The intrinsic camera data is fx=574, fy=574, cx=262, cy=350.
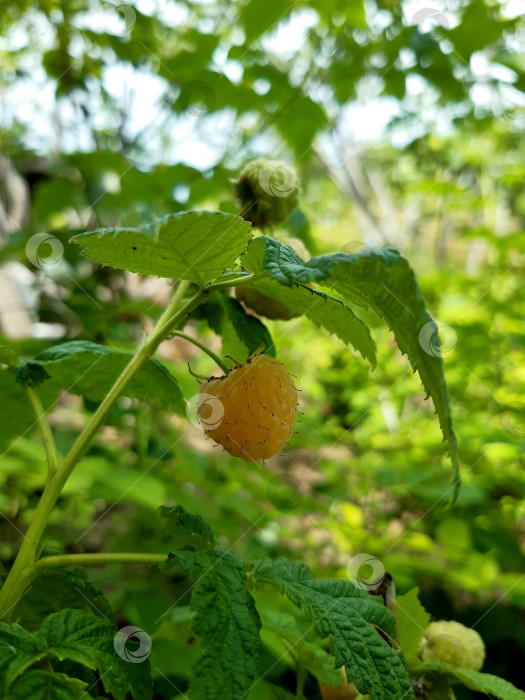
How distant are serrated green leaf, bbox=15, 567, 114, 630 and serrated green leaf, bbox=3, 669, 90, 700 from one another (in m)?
0.17

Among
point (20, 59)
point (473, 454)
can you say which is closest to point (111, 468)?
point (473, 454)

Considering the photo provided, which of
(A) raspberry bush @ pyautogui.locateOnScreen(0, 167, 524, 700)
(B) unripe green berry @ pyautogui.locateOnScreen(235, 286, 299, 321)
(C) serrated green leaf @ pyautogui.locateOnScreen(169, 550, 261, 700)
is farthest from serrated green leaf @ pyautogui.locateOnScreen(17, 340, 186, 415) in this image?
(C) serrated green leaf @ pyautogui.locateOnScreen(169, 550, 261, 700)

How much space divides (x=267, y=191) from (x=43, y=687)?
51cm

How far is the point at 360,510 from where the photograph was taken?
1785 mm

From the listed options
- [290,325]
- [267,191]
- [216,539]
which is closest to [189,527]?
[216,539]

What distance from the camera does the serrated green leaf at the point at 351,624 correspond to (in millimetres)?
395

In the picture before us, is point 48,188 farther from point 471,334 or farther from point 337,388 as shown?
point 337,388

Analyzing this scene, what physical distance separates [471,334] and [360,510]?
0.67 meters

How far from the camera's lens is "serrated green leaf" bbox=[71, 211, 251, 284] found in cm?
37

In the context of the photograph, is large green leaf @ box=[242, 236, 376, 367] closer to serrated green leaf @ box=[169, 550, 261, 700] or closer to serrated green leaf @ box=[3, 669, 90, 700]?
serrated green leaf @ box=[169, 550, 261, 700]

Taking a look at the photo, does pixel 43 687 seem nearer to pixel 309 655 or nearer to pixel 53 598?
pixel 53 598

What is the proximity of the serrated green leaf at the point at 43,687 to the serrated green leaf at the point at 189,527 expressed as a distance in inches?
4.9

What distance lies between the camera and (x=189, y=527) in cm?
46

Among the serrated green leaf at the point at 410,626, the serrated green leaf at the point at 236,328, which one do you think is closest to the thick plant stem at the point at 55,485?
the serrated green leaf at the point at 236,328
